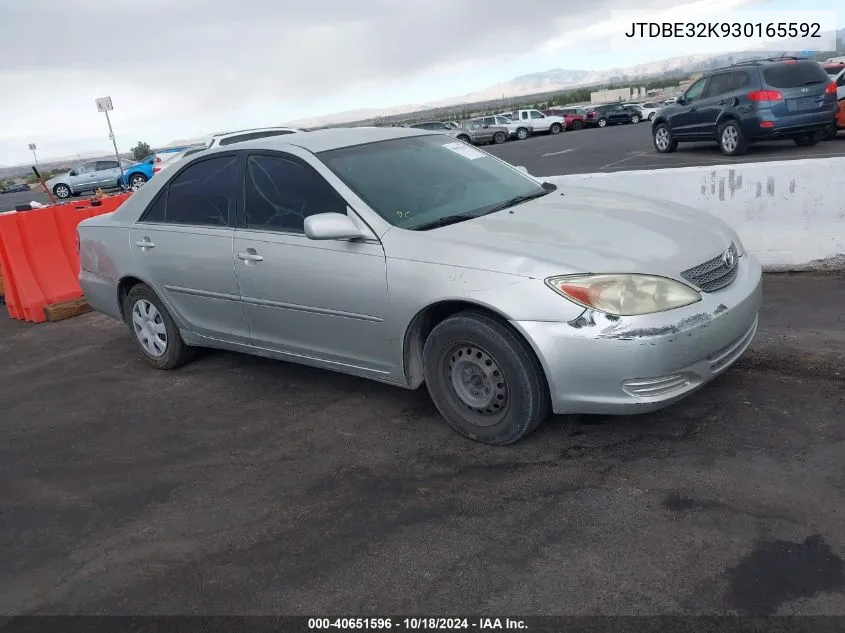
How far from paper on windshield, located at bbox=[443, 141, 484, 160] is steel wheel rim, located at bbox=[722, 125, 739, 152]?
36.4 feet

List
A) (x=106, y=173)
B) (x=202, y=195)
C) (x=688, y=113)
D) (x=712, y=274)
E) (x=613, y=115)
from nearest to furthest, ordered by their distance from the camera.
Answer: (x=712, y=274), (x=202, y=195), (x=688, y=113), (x=106, y=173), (x=613, y=115)

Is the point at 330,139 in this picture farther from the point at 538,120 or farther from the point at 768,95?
the point at 538,120

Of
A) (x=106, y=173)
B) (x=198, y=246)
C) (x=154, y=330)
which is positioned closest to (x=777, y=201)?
(x=198, y=246)

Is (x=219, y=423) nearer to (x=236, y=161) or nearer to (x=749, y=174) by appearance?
(x=236, y=161)

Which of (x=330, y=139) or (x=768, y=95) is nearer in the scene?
(x=330, y=139)

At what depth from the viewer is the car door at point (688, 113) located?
1555cm

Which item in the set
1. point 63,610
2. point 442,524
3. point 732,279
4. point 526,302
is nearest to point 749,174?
point 732,279

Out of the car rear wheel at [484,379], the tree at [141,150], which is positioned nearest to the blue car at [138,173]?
the car rear wheel at [484,379]

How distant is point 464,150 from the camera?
5.12 metres

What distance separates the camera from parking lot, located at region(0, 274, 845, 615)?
2.80 metres

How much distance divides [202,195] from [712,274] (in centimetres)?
328

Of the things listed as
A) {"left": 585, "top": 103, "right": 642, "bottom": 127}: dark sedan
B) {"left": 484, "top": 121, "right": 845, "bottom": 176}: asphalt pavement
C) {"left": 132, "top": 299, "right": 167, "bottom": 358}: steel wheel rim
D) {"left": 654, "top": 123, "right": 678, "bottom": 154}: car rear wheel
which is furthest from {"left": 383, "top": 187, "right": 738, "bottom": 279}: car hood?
{"left": 585, "top": 103, "right": 642, "bottom": 127}: dark sedan

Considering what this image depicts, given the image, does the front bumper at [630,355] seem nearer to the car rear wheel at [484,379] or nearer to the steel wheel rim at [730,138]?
the car rear wheel at [484,379]

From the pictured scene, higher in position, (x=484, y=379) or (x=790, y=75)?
(x=790, y=75)
